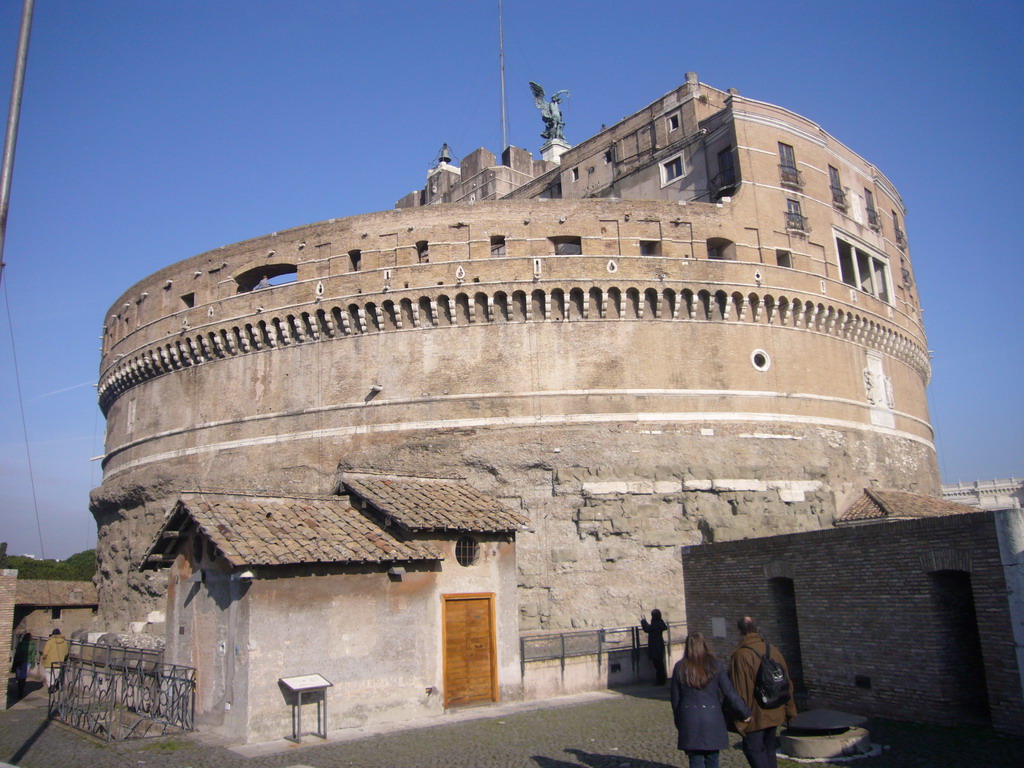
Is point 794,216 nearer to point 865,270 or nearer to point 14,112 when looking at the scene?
point 865,270

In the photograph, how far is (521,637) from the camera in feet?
45.5

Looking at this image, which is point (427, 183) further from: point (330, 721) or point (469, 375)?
point (330, 721)

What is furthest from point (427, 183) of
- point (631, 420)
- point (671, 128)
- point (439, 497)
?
point (439, 497)

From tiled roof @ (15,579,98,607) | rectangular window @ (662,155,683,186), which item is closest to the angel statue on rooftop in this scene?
rectangular window @ (662,155,683,186)

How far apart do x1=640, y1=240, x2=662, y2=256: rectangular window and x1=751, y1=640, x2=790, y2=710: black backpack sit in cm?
1608

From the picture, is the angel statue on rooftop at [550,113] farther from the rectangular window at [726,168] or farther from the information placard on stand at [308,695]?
the information placard on stand at [308,695]

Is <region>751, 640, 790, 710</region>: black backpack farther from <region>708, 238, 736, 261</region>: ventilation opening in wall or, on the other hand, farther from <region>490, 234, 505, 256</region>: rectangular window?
<region>708, 238, 736, 261</region>: ventilation opening in wall

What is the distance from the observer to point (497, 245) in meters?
22.1

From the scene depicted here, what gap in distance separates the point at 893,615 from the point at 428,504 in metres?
7.24

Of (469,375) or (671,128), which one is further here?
(671,128)

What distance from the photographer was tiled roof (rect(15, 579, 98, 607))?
2609cm

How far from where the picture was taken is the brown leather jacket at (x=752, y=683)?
6914 millimetres

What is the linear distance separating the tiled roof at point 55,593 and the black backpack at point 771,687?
2505cm

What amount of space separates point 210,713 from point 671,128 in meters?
21.9
